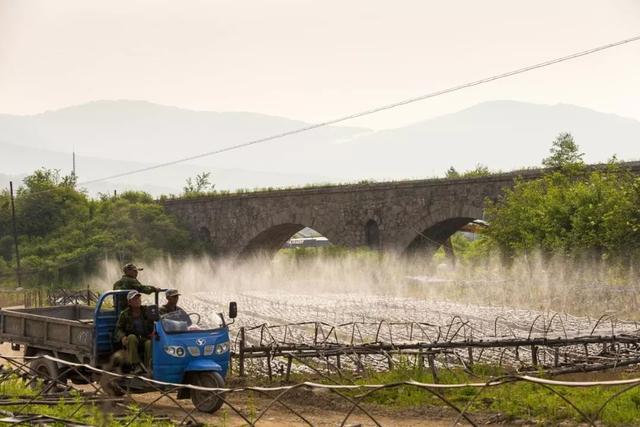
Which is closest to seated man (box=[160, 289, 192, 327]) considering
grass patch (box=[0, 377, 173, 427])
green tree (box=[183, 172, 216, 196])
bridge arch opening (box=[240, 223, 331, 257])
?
grass patch (box=[0, 377, 173, 427])

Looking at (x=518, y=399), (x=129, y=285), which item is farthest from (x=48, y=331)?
(x=518, y=399)

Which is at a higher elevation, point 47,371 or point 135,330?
point 135,330

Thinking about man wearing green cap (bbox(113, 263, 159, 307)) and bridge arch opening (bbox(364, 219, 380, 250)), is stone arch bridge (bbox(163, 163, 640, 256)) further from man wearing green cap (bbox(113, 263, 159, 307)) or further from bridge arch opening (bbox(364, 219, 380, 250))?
man wearing green cap (bbox(113, 263, 159, 307))

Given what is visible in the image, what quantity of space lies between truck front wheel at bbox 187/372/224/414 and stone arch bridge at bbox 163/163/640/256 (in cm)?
2700

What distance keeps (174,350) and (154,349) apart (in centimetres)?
32

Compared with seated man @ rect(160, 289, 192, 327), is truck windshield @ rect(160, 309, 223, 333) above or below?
below

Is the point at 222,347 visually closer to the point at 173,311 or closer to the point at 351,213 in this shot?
the point at 173,311

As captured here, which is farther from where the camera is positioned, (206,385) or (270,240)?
(270,240)

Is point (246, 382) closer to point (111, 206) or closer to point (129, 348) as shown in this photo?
point (129, 348)

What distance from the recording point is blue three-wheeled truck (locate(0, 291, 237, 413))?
13953mm

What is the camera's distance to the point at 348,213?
50125 mm

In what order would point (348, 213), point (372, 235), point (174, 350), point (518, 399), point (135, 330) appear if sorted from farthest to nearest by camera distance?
point (348, 213)
point (372, 235)
point (135, 330)
point (174, 350)
point (518, 399)

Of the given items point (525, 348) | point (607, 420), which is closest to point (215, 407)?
point (607, 420)

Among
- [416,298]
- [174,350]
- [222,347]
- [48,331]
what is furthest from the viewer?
[416,298]
